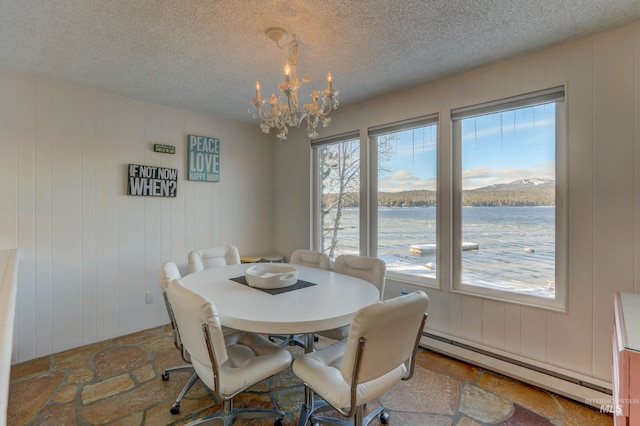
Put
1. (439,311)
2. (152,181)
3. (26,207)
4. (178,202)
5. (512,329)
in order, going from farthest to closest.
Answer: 1. (178,202)
2. (152,181)
3. (439,311)
4. (26,207)
5. (512,329)

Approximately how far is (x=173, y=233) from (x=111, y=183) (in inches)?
31.5

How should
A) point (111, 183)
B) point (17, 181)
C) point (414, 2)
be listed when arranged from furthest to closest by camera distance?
point (111, 183)
point (17, 181)
point (414, 2)

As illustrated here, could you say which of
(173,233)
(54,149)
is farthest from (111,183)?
(173,233)

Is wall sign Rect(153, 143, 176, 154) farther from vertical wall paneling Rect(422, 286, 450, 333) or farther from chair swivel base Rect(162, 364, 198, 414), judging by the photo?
vertical wall paneling Rect(422, 286, 450, 333)

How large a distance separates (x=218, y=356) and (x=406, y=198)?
2.29m

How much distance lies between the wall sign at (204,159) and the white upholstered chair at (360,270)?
2.07 m

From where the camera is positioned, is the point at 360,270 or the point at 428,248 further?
the point at 428,248

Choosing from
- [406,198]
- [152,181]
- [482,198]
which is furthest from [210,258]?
[482,198]

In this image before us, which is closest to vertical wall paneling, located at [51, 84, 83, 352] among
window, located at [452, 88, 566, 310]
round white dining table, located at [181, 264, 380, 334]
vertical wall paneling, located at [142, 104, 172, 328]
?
vertical wall paneling, located at [142, 104, 172, 328]

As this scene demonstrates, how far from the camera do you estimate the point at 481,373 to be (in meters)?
2.38

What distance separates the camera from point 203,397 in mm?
2061

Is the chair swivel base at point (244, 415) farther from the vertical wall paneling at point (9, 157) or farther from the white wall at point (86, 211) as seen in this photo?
the vertical wall paneling at point (9, 157)

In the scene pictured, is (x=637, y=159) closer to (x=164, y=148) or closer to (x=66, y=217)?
(x=164, y=148)

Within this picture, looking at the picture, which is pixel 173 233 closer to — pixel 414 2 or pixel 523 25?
pixel 414 2
